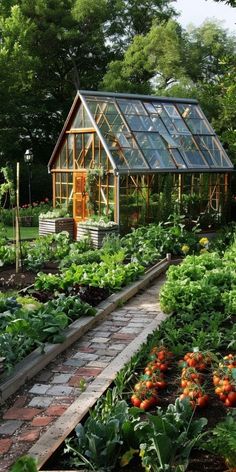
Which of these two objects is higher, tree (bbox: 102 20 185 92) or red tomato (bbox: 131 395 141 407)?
tree (bbox: 102 20 185 92)

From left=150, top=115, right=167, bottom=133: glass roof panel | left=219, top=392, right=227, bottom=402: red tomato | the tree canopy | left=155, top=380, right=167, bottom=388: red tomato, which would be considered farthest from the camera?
the tree canopy

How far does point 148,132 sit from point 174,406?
43.3 feet

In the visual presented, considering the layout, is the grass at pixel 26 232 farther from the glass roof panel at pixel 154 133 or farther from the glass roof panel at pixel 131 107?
the glass roof panel at pixel 131 107

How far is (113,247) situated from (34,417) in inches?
285

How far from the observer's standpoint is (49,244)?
45.1 ft

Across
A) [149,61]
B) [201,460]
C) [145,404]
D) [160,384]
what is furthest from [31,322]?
[149,61]

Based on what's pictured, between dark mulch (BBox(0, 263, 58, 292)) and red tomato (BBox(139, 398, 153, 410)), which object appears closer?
red tomato (BBox(139, 398, 153, 410))

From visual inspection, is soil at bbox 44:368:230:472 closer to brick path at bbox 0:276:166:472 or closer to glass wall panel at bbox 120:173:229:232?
brick path at bbox 0:276:166:472

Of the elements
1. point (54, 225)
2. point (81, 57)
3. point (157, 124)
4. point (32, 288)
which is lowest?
point (32, 288)

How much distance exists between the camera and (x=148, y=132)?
16703 millimetres

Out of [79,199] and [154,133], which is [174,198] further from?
[79,199]

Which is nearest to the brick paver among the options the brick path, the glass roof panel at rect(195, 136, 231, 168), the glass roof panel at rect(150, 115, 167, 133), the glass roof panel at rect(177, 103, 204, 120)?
the brick path

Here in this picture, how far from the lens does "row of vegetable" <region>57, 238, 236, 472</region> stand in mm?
3723

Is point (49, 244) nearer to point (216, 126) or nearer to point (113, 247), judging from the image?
point (113, 247)
